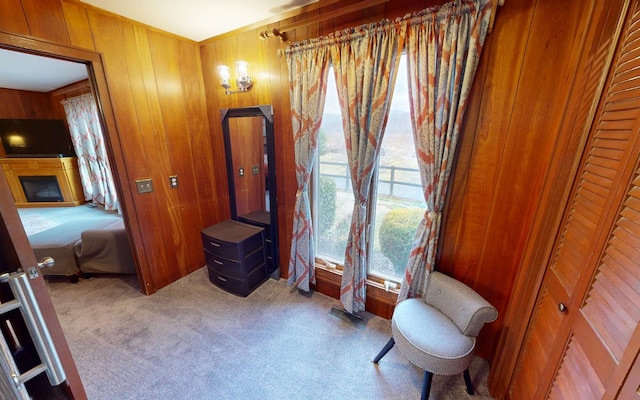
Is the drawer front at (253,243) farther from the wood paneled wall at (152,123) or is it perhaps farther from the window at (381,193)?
the wood paneled wall at (152,123)

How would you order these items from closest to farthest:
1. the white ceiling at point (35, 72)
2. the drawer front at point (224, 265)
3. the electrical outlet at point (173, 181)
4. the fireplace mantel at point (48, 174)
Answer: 1. the drawer front at point (224, 265)
2. the electrical outlet at point (173, 181)
3. the white ceiling at point (35, 72)
4. the fireplace mantel at point (48, 174)

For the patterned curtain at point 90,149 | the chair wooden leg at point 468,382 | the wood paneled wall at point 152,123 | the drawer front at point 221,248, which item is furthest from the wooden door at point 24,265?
the patterned curtain at point 90,149

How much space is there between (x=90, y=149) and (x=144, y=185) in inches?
129

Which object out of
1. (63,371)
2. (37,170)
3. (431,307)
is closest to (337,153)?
(431,307)

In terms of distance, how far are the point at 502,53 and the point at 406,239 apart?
4.29 feet

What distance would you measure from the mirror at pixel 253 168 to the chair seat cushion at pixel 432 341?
4.69 feet

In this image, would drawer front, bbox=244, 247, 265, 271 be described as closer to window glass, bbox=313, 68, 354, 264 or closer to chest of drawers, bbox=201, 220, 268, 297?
chest of drawers, bbox=201, 220, 268, 297

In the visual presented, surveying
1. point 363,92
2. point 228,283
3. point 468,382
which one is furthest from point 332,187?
point 468,382

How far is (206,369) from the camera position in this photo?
1559 millimetres

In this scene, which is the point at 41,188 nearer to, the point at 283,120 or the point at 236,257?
the point at 236,257

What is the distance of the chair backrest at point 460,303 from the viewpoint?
50.4 inches

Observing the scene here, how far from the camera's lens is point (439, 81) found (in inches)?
52.6

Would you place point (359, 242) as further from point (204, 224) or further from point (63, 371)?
point (204, 224)

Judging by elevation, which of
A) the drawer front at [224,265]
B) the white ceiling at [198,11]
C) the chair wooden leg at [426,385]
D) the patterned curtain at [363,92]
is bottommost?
the chair wooden leg at [426,385]
